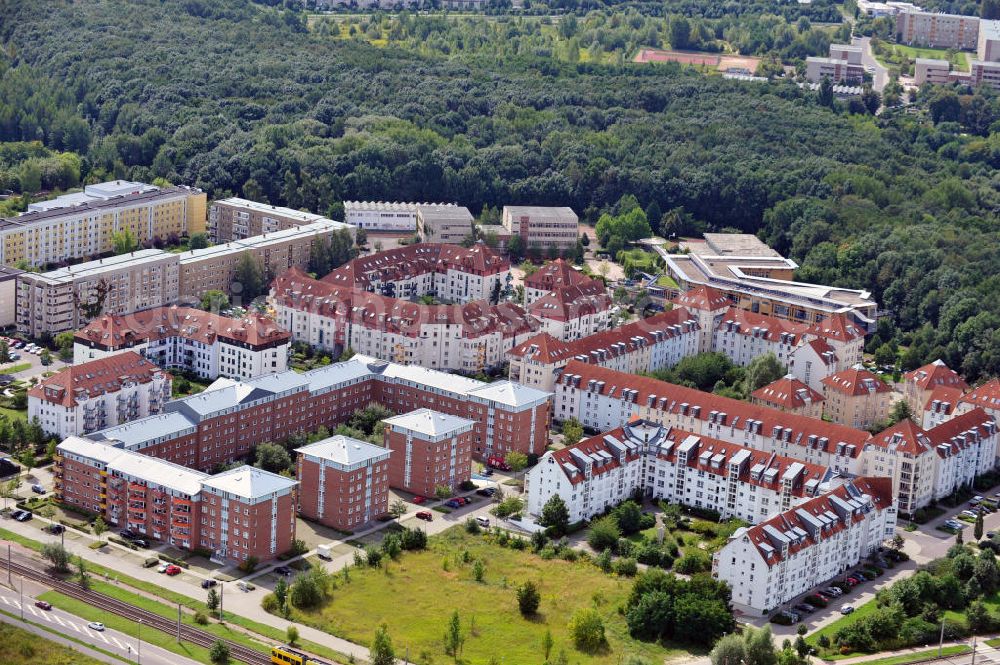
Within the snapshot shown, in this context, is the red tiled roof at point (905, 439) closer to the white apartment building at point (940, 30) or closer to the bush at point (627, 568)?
the bush at point (627, 568)

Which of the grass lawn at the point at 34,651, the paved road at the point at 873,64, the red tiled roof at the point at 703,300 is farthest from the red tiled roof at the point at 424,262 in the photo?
the paved road at the point at 873,64

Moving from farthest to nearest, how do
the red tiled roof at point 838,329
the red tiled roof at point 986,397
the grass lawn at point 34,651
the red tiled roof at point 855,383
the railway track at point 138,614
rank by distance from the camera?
the red tiled roof at point 838,329 < the red tiled roof at point 855,383 < the red tiled roof at point 986,397 < the railway track at point 138,614 < the grass lawn at point 34,651

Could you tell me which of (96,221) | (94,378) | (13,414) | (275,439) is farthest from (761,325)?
(96,221)

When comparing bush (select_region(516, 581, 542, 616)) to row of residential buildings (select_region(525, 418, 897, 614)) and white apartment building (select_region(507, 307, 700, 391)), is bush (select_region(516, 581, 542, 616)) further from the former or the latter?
white apartment building (select_region(507, 307, 700, 391))

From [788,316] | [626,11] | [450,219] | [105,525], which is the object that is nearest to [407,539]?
[105,525]

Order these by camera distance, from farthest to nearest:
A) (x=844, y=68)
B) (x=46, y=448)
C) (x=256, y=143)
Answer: (x=844, y=68) → (x=256, y=143) → (x=46, y=448)

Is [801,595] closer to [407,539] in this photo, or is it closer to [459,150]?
[407,539]

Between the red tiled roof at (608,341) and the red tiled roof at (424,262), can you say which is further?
the red tiled roof at (424,262)

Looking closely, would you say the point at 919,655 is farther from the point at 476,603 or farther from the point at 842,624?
the point at 476,603
